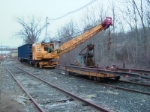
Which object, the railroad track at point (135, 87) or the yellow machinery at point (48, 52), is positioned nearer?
the railroad track at point (135, 87)

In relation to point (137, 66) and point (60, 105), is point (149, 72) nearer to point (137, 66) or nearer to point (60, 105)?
point (60, 105)

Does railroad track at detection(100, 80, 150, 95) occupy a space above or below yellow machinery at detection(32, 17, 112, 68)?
below

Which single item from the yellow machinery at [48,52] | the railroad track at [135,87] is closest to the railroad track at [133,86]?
the railroad track at [135,87]

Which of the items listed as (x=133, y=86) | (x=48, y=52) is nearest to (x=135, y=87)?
(x=133, y=86)

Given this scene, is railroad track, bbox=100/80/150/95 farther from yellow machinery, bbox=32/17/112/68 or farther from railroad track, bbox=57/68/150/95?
yellow machinery, bbox=32/17/112/68

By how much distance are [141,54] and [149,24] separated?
299cm

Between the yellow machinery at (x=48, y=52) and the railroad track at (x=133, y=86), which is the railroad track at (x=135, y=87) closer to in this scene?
the railroad track at (x=133, y=86)

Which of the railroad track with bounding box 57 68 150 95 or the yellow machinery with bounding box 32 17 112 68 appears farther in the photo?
the yellow machinery with bounding box 32 17 112 68

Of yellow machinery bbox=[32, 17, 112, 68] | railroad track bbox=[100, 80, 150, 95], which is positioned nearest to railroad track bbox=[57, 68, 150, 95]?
railroad track bbox=[100, 80, 150, 95]

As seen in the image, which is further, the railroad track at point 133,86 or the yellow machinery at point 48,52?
the yellow machinery at point 48,52

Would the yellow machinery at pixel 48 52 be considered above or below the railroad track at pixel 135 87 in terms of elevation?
above

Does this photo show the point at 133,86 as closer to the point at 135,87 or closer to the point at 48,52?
the point at 135,87

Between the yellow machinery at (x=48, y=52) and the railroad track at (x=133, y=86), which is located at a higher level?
the yellow machinery at (x=48, y=52)

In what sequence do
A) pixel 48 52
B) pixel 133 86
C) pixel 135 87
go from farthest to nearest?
pixel 48 52 → pixel 133 86 → pixel 135 87
